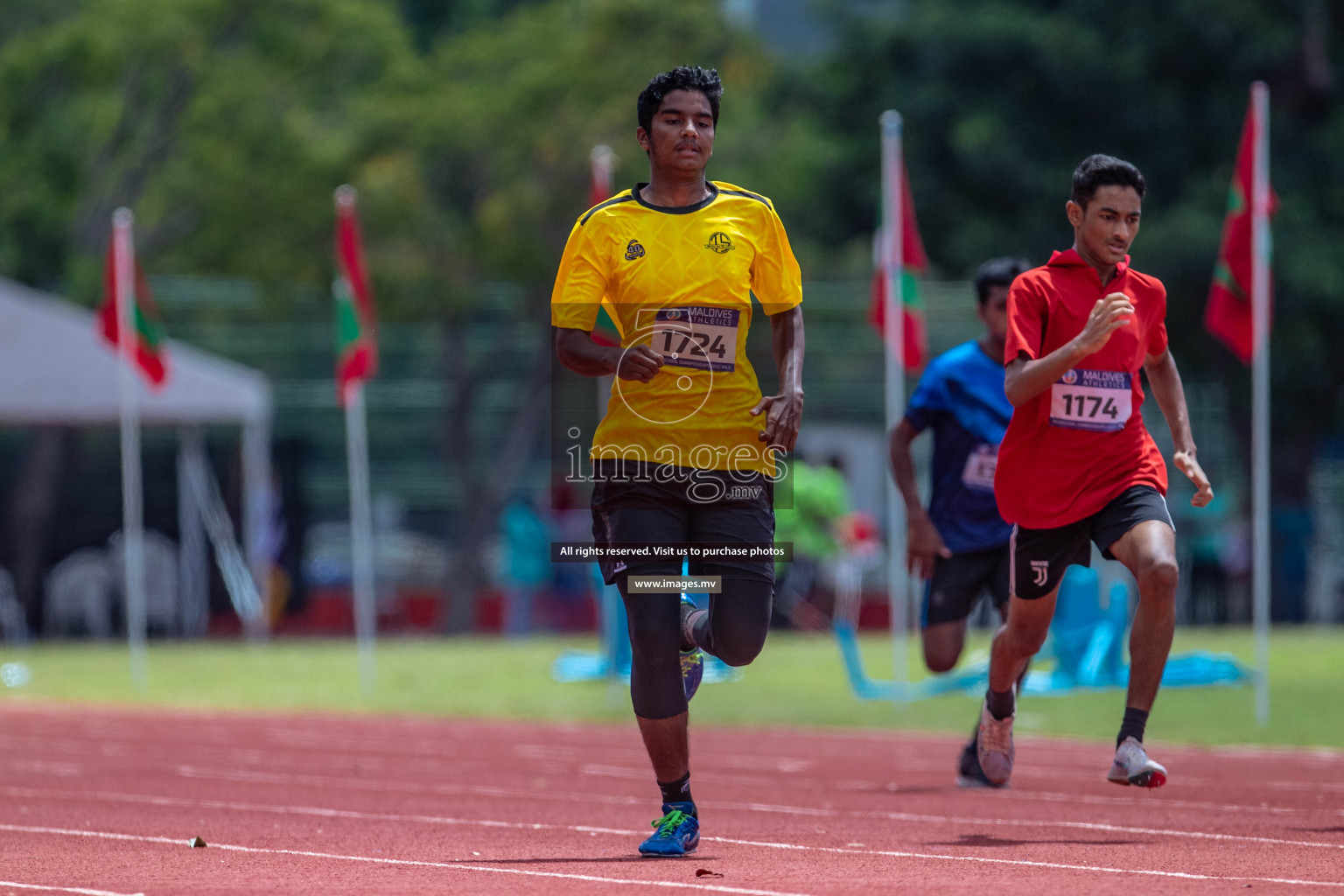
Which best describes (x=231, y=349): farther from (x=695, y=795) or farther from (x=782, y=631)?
(x=695, y=795)

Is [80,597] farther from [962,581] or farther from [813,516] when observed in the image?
[962,581]

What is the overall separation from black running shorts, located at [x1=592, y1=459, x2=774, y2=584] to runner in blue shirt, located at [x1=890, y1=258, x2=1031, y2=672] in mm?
3298

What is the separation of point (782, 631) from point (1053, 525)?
20328 millimetres

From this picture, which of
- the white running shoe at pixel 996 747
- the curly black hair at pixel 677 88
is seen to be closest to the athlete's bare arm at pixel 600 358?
the curly black hair at pixel 677 88

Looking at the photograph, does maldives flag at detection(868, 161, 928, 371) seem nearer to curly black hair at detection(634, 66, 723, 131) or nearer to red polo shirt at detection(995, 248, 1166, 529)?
red polo shirt at detection(995, 248, 1166, 529)

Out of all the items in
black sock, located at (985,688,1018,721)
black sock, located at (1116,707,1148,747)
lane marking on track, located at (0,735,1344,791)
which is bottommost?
lane marking on track, located at (0,735,1344,791)

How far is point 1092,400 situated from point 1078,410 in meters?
0.06

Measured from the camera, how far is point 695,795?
30.4 feet

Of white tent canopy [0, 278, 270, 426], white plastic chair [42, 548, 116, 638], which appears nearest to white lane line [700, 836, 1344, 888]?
white tent canopy [0, 278, 270, 426]

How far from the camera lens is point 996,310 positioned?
968 cm

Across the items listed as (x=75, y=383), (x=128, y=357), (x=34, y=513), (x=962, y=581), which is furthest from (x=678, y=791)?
(x=34, y=513)

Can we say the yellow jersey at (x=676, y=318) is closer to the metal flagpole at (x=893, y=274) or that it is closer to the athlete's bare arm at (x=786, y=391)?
the athlete's bare arm at (x=786, y=391)

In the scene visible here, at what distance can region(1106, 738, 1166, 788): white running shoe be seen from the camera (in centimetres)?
667

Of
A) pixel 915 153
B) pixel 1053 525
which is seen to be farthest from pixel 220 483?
pixel 1053 525
